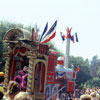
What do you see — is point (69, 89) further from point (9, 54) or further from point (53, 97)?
point (9, 54)

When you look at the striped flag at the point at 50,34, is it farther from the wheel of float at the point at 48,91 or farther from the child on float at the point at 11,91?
the child on float at the point at 11,91

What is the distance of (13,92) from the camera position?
3932mm

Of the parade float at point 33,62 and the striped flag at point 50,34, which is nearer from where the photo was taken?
the parade float at point 33,62

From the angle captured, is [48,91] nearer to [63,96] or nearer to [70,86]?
[63,96]

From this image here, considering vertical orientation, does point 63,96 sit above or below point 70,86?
below

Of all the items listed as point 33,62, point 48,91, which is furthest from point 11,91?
point 48,91

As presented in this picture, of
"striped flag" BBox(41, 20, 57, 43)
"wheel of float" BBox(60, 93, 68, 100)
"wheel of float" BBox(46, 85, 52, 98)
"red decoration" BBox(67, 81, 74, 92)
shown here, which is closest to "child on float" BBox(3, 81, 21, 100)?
"striped flag" BBox(41, 20, 57, 43)

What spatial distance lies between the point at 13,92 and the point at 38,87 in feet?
28.6

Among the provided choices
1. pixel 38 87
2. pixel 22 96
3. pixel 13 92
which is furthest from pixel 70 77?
pixel 22 96

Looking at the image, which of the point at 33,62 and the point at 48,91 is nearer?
the point at 33,62

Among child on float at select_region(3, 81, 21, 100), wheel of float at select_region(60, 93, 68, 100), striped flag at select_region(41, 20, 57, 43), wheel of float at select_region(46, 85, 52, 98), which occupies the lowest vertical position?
wheel of float at select_region(60, 93, 68, 100)

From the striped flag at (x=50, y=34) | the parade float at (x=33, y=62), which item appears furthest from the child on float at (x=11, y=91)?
the striped flag at (x=50, y=34)

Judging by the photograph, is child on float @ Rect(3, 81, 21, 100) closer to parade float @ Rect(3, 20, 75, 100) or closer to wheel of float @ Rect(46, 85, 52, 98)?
A: parade float @ Rect(3, 20, 75, 100)

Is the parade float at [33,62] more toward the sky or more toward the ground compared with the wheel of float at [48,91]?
more toward the sky
